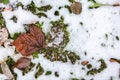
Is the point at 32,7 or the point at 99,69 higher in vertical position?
the point at 32,7

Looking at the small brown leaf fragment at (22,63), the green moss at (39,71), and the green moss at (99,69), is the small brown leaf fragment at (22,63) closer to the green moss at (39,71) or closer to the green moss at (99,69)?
the green moss at (39,71)

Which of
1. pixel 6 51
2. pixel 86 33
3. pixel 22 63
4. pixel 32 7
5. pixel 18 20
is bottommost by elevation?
pixel 22 63

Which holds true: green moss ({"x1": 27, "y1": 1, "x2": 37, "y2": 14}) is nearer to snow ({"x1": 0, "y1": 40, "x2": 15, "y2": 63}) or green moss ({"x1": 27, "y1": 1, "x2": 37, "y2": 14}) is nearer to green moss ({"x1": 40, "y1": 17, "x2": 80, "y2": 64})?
green moss ({"x1": 40, "y1": 17, "x2": 80, "y2": 64})

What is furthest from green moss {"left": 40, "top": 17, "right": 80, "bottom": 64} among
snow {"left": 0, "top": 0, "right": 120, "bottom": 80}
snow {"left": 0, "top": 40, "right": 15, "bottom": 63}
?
snow {"left": 0, "top": 40, "right": 15, "bottom": 63}

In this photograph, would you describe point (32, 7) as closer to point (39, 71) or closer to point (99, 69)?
point (39, 71)

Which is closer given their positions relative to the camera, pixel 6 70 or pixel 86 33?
pixel 6 70

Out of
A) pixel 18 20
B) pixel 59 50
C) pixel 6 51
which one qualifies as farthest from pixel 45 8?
pixel 6 51
